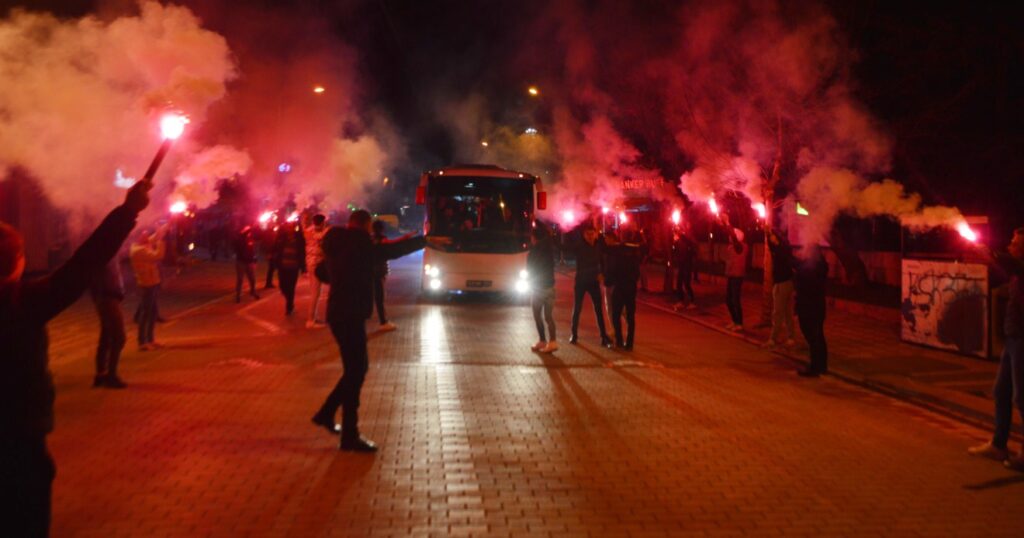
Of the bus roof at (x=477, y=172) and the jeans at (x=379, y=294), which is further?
the bus roof at (x=477, y=172)

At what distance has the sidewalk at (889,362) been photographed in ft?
31.1

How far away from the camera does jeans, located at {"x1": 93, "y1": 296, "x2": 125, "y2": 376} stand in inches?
364

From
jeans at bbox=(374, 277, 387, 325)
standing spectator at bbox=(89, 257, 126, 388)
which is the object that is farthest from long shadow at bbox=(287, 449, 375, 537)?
jeans at bbox=(374, 277, 387, 325)

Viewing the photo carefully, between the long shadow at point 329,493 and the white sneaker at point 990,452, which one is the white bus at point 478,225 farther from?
the white sneaker at point 990,452

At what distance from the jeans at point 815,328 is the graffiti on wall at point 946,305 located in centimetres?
288

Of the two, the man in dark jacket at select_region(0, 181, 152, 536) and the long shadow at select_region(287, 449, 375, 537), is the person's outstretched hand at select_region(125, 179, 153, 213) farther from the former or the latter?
the long shadow at select_region(287, 449, 375, 537)

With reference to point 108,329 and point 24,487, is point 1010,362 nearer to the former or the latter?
point 24,487

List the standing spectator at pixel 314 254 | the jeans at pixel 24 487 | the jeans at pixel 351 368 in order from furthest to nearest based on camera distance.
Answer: the standing spectator at pixel 314 254
the jeans at pixel 351 368
the jeans at pixel 24 487

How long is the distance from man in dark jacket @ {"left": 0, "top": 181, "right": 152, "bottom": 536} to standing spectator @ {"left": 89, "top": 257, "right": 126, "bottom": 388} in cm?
648

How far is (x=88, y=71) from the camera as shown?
11.2 m

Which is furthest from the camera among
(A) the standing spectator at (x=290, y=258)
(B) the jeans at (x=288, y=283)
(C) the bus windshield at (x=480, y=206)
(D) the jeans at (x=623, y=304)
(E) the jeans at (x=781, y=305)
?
(C) the bus windshield at (x=480, y=206)

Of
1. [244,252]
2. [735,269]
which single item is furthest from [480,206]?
[735,269]

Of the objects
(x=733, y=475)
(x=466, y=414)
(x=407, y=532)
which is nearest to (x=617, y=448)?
(x=733, y=475)

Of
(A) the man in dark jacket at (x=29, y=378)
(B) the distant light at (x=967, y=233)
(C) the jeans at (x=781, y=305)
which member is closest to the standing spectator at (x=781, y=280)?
(C) the jeans at (x=781, y=305)
